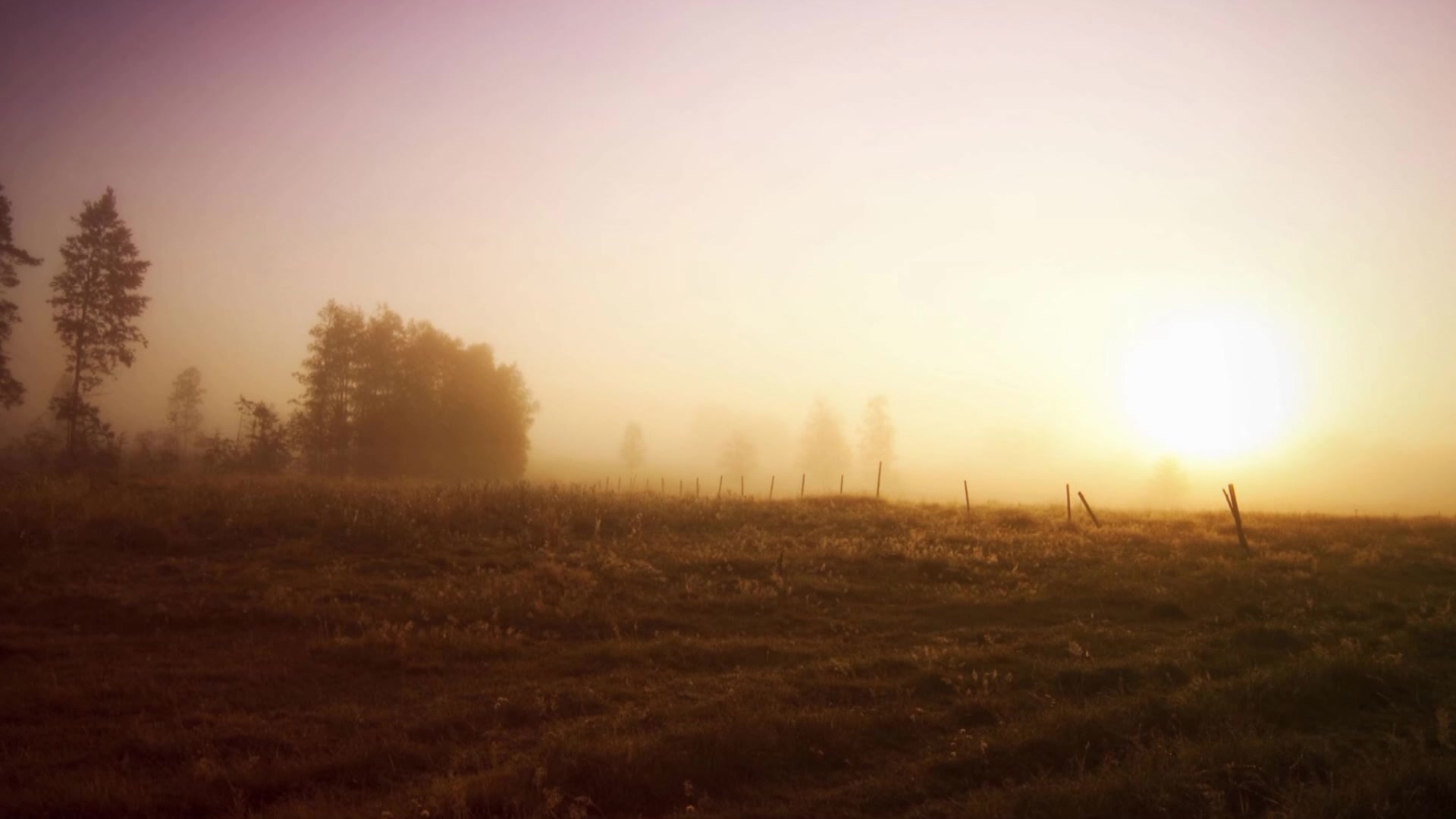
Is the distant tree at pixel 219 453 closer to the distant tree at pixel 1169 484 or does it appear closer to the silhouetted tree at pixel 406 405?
the silhouetted tree at pixel 406 405

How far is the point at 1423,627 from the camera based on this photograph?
1441 cm

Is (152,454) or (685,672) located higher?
(152,454)

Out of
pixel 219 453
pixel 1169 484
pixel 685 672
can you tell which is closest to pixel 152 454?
pixel 219 453

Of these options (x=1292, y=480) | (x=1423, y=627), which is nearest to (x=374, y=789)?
(x=1423, y=627)

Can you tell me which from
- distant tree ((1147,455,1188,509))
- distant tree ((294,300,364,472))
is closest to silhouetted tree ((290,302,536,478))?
distant tree ((294,300,364,472))

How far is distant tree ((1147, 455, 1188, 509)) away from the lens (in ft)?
308

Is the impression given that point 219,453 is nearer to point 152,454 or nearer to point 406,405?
point 152,454

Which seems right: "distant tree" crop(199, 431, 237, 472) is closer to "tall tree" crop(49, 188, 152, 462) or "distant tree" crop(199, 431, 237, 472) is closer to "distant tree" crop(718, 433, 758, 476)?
"tall tree" crop(49, 188, 152, 462)

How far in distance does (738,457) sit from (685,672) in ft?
263

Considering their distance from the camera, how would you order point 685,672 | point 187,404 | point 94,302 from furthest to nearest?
point 187,404
point 94,302
point 685,672

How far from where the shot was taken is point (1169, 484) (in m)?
94.7

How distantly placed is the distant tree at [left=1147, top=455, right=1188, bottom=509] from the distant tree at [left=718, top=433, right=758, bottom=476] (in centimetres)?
4835

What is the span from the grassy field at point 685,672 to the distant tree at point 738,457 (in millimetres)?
68467

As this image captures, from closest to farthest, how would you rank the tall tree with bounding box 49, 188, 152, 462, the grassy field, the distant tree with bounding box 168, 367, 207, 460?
1. the grassy field
2. the tall tree with bounding box 49, 188, 152, 462
3. the distant tree with bounding box 168, 367, 207, 460
